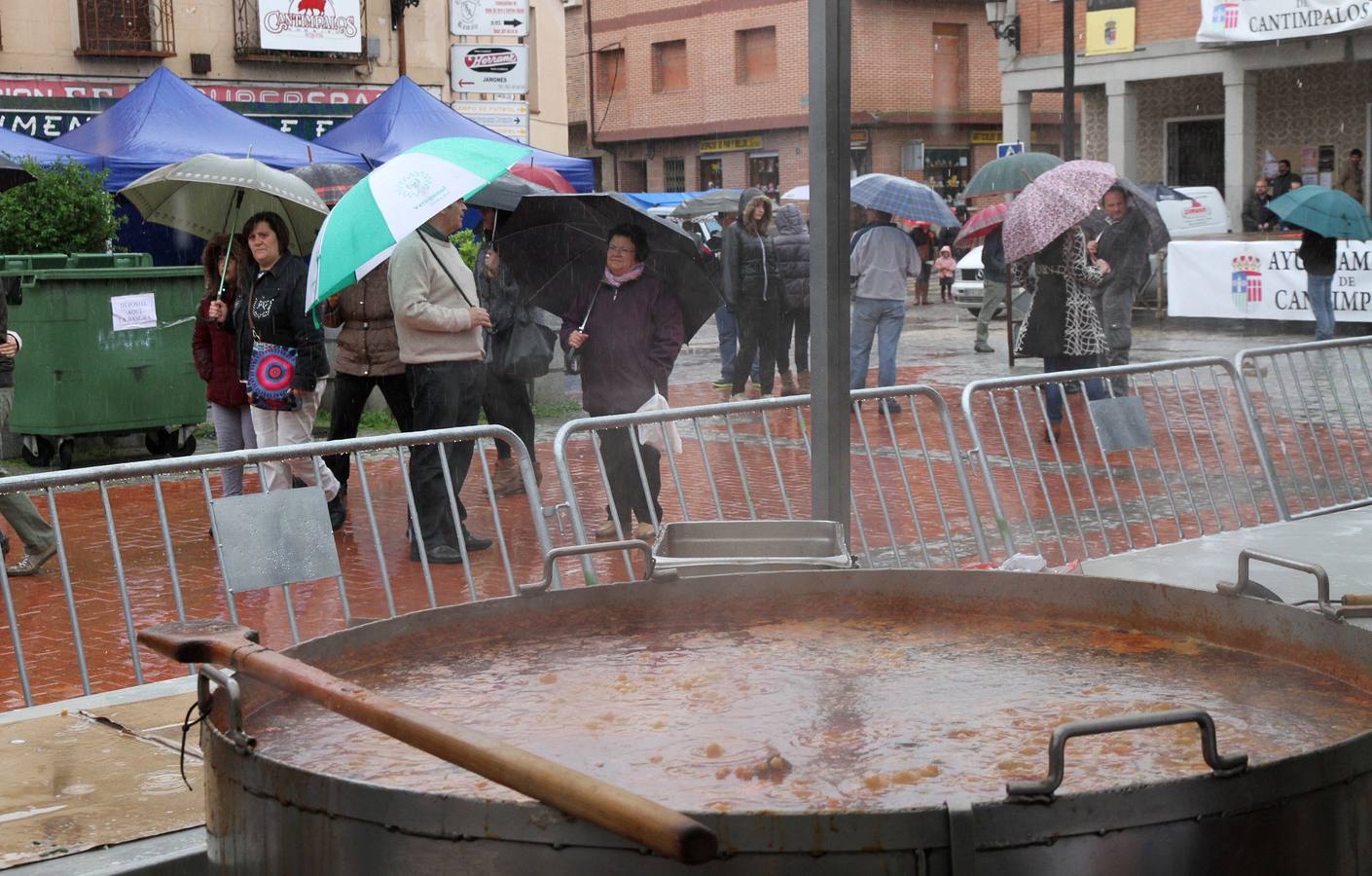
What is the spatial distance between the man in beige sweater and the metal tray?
4697 mm

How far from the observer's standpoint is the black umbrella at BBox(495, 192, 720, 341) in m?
8.95

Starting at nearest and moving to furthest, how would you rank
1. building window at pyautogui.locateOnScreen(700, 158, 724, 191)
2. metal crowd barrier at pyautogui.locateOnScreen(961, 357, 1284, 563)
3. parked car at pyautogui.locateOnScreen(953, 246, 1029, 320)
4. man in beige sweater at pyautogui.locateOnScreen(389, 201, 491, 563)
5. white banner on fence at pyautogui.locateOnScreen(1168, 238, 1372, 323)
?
metal crowd barrier at pyautogui.locateOnScreen(961, 357, 1284, 563) < man in beige sweater at pyautogui.locateOnScreen(389, 201, 491, 563) < white banner on fence at pyautogui.locateOnScreen(1168, 238, 1372, 323) < parked car at pyautogui.locateOnScreen(953, 246, 1029, 320) < building window at pyautogui.locateOnScreen(700, 158, 724, 191)

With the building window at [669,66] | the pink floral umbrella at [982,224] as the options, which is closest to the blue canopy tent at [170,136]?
the pink floral umbrella at [982,224]

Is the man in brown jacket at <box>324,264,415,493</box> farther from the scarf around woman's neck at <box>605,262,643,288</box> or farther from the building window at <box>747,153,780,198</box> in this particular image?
the building window at <box>747,153,780,198</box>

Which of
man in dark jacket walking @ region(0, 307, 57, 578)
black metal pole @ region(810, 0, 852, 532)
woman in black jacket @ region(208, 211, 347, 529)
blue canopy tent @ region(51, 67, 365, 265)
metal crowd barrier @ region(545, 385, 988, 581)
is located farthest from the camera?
blue canopy tent @ region(51, 67, 365, 265)

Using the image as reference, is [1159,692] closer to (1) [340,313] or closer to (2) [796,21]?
(1) [340,313]

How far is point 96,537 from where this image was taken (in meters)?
9.76

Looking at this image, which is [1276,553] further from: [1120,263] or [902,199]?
[902,199]

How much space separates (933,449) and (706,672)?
655cm

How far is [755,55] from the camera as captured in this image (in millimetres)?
37312

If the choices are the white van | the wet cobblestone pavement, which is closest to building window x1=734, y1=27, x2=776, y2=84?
the white van

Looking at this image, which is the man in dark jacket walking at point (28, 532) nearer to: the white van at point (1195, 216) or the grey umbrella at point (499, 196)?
the grey umbrella at point (499, 196)

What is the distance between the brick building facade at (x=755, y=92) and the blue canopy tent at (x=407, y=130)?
3.37 metres

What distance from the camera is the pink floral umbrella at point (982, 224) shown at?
1680 centimetres
